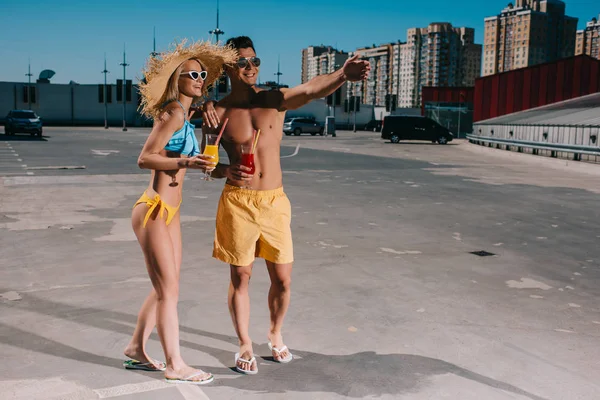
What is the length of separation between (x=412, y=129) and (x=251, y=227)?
38.2 m

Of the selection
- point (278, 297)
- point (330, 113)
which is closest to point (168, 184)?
point (278, 297)

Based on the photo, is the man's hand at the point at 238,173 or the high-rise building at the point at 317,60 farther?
the high-rise building at the point at 317,60

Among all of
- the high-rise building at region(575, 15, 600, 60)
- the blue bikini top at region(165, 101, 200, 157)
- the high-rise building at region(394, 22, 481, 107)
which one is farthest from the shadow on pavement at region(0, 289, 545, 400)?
the high-rise building at region(575, 15, 600, 60)

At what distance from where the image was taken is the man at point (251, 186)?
13.3ft

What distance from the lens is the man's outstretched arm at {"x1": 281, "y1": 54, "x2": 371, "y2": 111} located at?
3987 millimetres

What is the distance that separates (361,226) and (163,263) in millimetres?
6081

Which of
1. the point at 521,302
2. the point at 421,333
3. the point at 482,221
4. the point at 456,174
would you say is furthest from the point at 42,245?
the point at 456,174

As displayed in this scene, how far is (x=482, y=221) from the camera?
1020 cm

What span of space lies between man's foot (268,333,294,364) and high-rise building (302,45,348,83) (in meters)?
149

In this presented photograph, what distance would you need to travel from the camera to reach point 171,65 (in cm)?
382

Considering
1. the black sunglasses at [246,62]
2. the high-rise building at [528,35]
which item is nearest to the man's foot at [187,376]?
the black sunglasses at [246,62]

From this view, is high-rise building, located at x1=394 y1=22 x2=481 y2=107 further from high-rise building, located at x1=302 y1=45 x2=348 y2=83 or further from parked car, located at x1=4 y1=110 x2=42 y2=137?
parked car, located at x1=4 y1=110 x2=42 y2=137

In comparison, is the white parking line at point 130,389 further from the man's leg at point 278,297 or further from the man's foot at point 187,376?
the man's leg at point 278,297

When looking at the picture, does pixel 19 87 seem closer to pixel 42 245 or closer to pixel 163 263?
pixel 42 245
